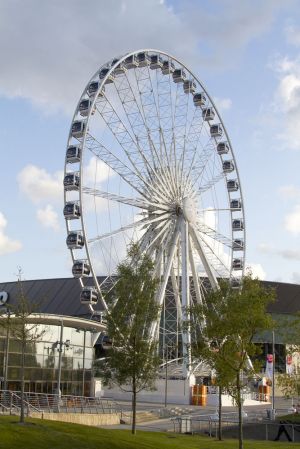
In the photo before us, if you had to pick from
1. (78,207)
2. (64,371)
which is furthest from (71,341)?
(78,207)

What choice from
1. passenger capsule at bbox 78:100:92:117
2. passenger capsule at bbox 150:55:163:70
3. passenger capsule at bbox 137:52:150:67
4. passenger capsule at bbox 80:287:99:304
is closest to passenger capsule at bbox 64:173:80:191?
passenger capsule at bbox 78:100:92:117

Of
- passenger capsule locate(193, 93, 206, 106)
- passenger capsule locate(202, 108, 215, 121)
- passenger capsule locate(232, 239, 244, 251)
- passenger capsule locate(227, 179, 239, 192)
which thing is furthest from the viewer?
passenger capsule locate(227, 179, 239, 192)

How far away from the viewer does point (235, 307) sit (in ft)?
110

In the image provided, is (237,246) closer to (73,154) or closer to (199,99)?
(199,99)

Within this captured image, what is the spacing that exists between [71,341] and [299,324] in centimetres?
2227

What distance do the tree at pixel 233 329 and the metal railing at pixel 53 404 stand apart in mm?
11345

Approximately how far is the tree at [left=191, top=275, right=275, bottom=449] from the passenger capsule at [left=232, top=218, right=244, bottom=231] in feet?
132

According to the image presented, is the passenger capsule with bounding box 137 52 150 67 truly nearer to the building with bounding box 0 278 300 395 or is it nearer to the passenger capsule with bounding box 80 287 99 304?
the passenger capsule with bounding box 80 287 99 304

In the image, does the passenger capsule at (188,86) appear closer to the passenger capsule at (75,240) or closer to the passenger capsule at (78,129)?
the passenger capsule at (78,129)

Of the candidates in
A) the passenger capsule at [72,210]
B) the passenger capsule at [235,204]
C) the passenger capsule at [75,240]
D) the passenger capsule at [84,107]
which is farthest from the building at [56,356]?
the passenger capsule at [235,204]

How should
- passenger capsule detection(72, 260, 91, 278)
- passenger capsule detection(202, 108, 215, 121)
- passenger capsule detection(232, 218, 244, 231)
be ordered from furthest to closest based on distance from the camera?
passenger capsule detection(232, 218, 244, 231), passenger capsule detection(202, 108, 215, 121), passenger capsule detection(72, 260, 91, 278)

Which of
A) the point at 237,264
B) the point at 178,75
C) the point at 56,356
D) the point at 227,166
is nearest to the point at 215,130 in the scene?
the point at 227,166

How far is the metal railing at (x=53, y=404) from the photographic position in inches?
1677

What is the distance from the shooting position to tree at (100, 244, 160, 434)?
3559cm
